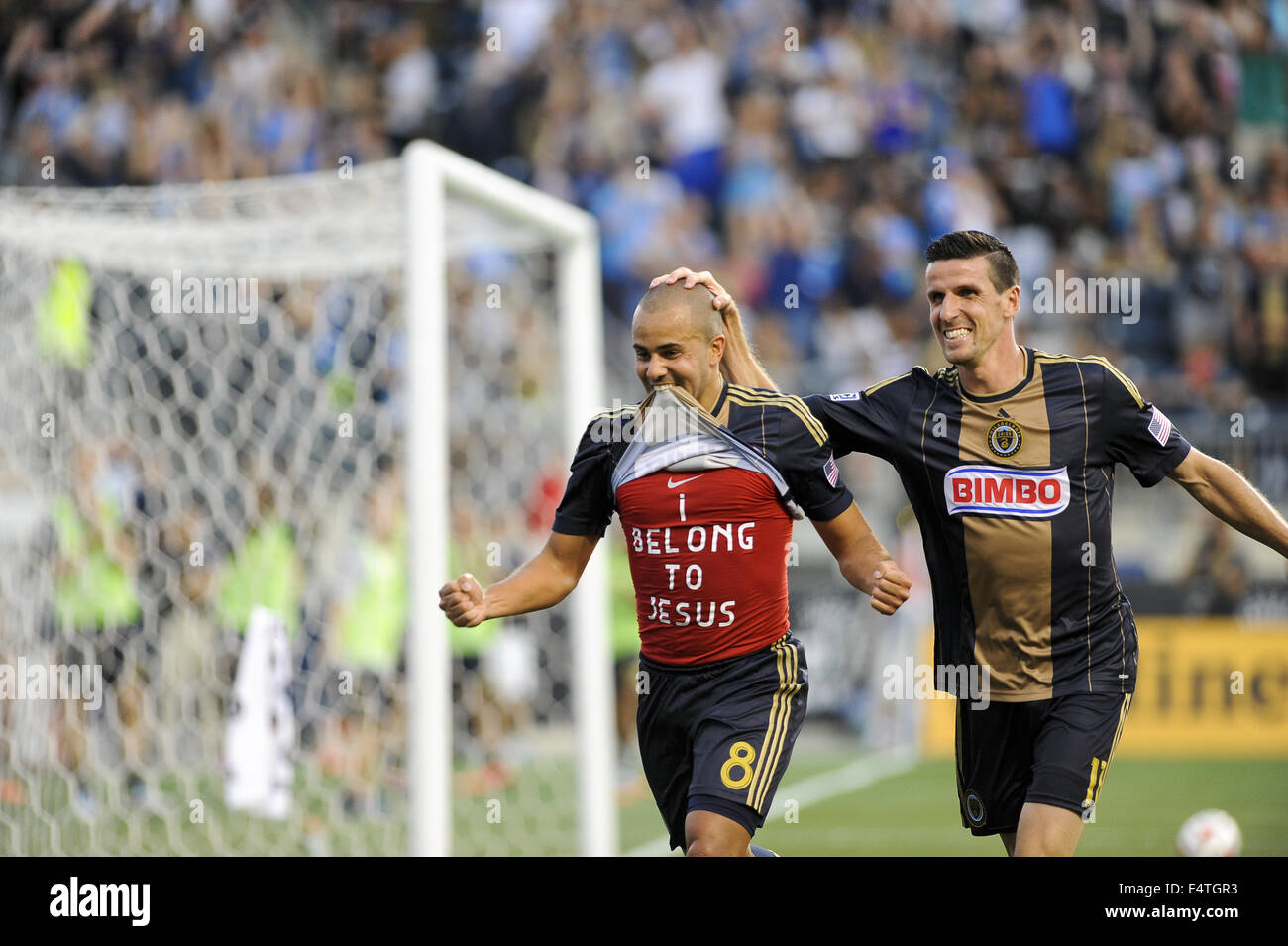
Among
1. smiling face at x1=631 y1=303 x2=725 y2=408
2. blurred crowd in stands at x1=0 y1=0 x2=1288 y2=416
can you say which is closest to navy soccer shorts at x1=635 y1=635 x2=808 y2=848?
smiling face at x1=631 y1=303 x2=725 y2=408

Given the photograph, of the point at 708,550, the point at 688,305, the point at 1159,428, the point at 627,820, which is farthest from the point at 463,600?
the point at 627,820

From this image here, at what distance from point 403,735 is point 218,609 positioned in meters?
1.62

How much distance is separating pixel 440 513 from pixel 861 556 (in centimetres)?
277

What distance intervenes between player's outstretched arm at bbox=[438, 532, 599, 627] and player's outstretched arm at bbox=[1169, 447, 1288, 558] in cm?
188

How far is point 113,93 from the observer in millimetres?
17609

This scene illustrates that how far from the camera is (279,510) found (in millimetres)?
9398

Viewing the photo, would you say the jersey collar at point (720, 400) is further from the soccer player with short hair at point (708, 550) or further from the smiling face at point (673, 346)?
the smiling face at point (673, 346)

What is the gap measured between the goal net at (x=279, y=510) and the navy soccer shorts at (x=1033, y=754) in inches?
102

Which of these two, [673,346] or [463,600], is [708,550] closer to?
[673,346]

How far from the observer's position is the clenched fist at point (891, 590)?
4.17 meters

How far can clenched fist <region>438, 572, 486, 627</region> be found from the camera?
4391 mm

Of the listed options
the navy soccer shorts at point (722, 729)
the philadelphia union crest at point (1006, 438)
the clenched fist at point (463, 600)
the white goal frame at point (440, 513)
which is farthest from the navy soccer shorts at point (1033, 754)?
the white goal frame at point (440, 513)
